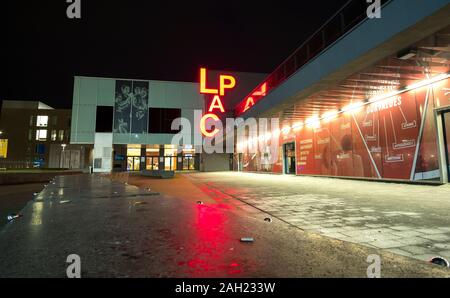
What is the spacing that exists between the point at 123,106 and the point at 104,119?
2901 mm

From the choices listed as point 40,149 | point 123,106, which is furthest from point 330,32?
point 40,149

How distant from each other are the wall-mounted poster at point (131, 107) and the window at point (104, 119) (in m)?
0.61

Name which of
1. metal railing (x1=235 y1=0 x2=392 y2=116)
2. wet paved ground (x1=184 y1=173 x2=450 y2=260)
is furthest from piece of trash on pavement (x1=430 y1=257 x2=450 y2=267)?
metal railing (x1=235 y1=0 x2=392 y2=116)

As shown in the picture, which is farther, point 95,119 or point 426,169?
point 95,119

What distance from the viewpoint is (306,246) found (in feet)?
7.25

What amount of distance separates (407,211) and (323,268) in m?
4.60

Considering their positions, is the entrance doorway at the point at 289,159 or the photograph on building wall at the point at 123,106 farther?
the photograph on building wall at the point at 123,106

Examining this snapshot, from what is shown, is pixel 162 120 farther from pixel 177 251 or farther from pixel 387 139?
pixel 177 251

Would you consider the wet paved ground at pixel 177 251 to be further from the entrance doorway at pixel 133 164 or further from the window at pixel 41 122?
the window at pixel 41 122

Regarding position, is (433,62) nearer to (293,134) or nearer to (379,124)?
(379,124)

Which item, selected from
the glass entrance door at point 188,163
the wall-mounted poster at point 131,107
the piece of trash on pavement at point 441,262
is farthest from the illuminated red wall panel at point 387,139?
the glass entrance door at point 188,163

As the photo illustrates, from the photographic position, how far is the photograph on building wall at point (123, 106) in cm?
3219
